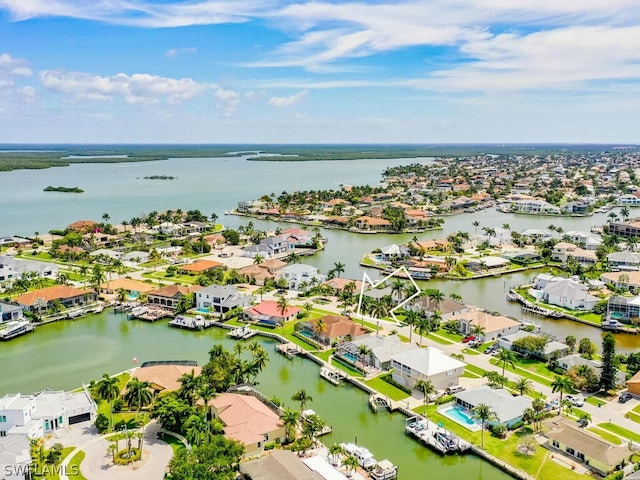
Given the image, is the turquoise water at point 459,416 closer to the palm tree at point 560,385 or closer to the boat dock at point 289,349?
the palm tree at point 560,385

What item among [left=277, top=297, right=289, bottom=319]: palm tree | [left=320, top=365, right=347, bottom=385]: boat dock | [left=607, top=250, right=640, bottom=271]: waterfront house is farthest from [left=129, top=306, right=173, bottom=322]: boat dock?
[left=607, top=250, right=640, bottom=271]: waterfront house

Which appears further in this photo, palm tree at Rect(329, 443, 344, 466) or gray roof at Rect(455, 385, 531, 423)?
gray roof at Rect(455, 385, 531, 423)

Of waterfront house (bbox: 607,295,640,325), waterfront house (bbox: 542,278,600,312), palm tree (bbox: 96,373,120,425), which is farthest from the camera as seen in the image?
waterfront house (bbox: 542,278,600,312)

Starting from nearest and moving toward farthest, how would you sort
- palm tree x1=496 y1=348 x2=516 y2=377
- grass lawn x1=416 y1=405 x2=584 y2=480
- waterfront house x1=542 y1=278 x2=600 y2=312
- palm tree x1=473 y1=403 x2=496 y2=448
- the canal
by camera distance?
grass lawn x1=416 y1=405 x2=584 y2=480 < the canal < palm tree x1=473 y1=403 x2=496 y2=448 < palm tree x1=496 y1=348 x2=516 y2=377 < waterfront house x1=542 y1=278 x2=600 y2=312

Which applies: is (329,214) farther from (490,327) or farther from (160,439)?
(160,439)

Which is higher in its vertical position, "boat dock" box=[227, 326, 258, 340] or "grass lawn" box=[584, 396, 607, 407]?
"grass lawn" box=[584, 396, 607, 407]

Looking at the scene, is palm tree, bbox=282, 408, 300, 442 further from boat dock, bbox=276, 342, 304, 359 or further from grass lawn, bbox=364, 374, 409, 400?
boat dock, bbox=276, 342, 304, 359

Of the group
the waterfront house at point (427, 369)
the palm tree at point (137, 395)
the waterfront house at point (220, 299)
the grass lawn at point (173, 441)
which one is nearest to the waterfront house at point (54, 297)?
the waterfront house at point (220, 299)
